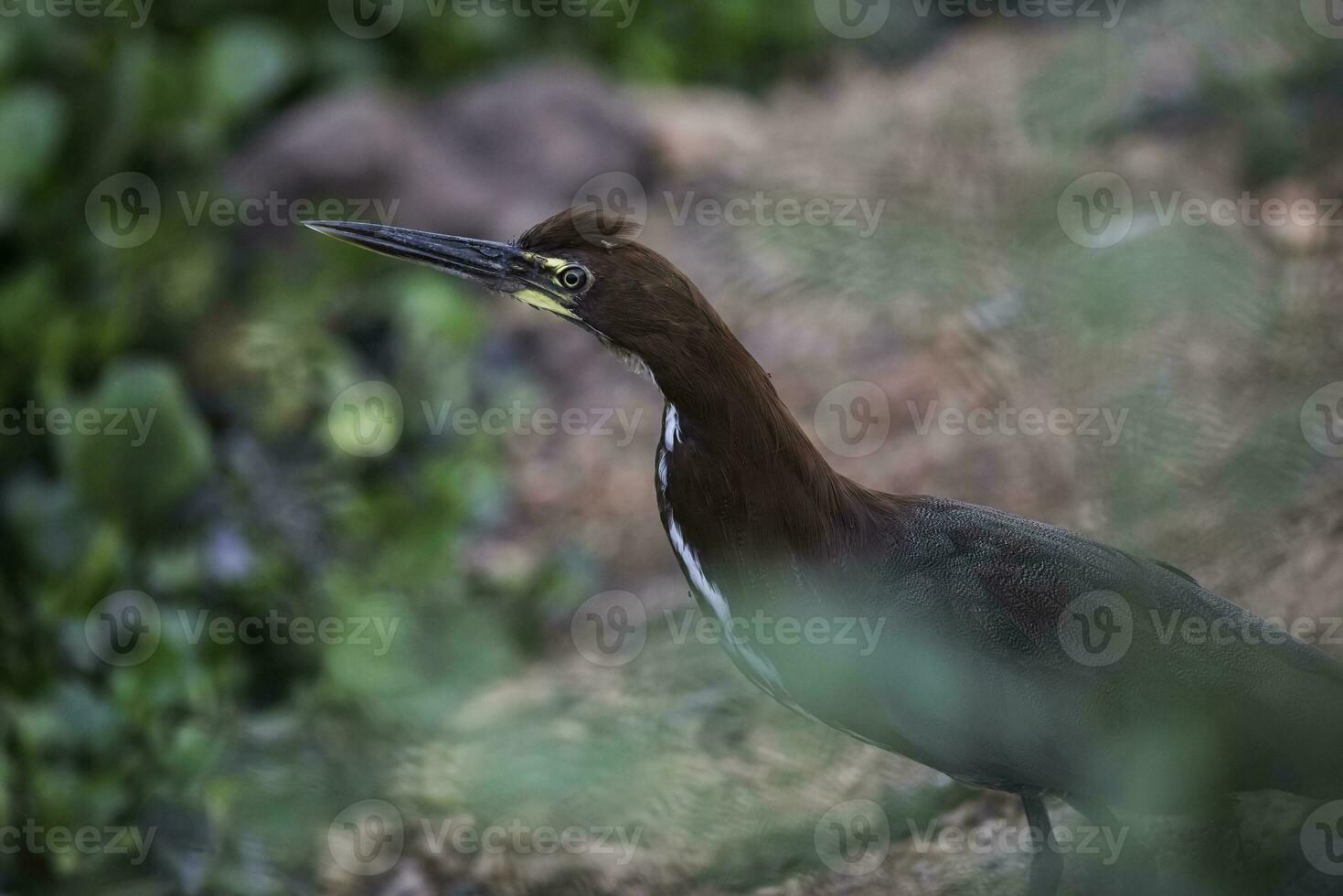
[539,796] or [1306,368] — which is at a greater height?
[1306,368]

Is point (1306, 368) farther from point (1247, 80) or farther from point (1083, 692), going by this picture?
point (1247, 80)

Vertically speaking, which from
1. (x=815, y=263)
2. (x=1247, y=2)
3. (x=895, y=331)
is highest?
(x=1247, y=2)

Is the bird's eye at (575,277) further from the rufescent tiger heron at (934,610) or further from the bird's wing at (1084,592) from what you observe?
the bird's wing at (1084,592)

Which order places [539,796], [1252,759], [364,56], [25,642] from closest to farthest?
[539,796] → [1252,759] → [25,642] → [364,56]

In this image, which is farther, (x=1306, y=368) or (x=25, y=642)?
(x=25, y=642)

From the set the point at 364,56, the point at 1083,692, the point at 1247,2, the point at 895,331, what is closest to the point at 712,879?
the point at 1083,692

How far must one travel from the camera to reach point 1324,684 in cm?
278

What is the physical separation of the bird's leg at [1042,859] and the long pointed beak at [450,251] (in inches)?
62.3

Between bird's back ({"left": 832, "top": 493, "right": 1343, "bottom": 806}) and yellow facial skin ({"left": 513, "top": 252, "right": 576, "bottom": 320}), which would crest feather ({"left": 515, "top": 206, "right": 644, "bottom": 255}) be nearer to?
yellow facial skin ({"left": 513, "top": 252, "right": 576, "bottom": 320})

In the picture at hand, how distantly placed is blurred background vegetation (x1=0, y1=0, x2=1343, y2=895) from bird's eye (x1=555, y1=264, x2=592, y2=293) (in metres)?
0.35

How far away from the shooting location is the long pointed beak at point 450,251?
3.17 metres

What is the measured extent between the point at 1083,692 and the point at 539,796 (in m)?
1.21

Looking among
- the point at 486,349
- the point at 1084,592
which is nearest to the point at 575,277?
the point at 1084,592

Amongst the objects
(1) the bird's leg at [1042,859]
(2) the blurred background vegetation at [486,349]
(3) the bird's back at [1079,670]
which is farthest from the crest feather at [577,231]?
(1) the bird's leg at [1042,859]
